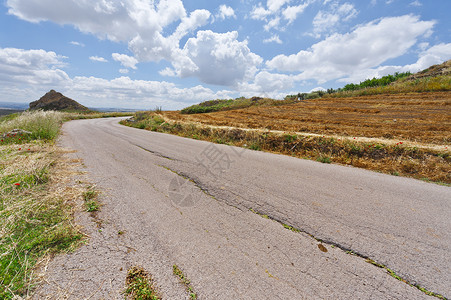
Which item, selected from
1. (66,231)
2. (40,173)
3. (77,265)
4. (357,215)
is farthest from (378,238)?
(40,173)

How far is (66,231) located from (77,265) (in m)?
0.65

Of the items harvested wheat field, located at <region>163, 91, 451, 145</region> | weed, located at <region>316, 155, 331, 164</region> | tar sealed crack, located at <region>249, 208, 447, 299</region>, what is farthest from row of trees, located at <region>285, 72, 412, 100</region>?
tar sealed crack, located at <region>249, 208, 447, 299</region>

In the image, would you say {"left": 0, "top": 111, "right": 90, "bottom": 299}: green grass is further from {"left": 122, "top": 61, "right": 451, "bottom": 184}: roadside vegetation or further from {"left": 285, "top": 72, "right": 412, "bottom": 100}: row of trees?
{"left": 285, "top": 72, "right": 412, "bottom": 100}: row of trees

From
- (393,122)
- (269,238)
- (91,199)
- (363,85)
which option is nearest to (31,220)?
(91,199)

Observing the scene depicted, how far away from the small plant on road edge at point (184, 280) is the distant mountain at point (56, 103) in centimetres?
7271

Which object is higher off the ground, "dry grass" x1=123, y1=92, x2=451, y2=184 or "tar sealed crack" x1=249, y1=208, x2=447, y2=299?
"dry grass" x1=123, y1=92, x2=451, y2=184

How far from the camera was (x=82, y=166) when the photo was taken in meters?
4.73

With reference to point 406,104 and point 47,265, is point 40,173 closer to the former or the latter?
point 47,265

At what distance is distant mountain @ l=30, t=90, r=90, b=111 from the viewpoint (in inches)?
2237

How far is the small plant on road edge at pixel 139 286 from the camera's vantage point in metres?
1.48

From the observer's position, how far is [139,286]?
1565 millimetres

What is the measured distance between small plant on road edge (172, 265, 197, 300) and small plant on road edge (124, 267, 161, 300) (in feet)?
0.71

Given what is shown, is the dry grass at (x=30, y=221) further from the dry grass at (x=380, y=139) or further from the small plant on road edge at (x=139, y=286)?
the dry grass at (x=380, y=139)

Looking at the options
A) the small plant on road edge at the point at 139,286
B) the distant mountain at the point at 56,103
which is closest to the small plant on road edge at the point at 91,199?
the small plant on road edge at the point at 139,286
